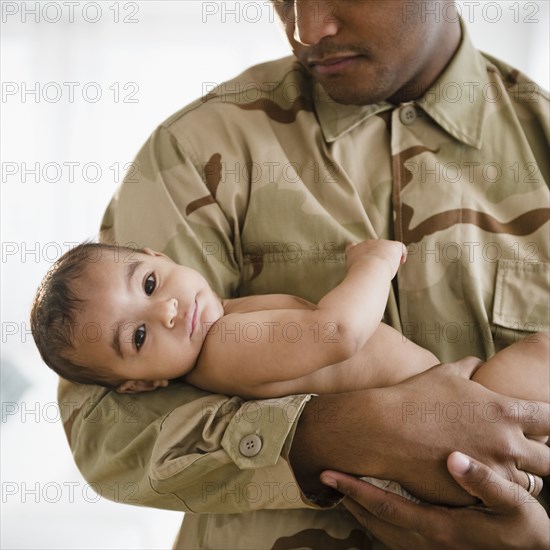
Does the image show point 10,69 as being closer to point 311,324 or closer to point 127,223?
point 127,223

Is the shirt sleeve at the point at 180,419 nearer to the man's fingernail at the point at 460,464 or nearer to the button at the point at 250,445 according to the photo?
the button at the point at 250,445

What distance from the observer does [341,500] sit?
1.40 metres

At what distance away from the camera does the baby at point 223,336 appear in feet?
4.48

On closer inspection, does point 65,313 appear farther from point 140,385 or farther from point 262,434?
point 262,434

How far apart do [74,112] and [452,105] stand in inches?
71.0

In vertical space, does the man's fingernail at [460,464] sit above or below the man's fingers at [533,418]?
below

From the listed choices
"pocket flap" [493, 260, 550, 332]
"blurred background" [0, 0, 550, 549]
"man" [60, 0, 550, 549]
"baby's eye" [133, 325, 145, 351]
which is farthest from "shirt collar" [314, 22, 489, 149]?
"blurred background" [0, 0, 550, 549]

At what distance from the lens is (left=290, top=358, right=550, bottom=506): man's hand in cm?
134

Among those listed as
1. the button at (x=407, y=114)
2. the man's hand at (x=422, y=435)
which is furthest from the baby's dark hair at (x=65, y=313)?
the button at (x=407, y=114)

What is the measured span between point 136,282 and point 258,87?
1.83ft

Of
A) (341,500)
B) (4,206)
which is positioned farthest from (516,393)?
(4,206)

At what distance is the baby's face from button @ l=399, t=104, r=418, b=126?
0.59 metres

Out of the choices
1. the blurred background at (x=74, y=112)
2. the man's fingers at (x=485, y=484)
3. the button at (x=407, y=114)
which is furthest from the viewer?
the blurred background at (x=74, y=112)

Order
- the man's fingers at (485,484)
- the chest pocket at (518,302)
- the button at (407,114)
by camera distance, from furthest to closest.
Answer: the button at (407,114), the chest pocket at (518,302), the man's fingers at (485,484)
